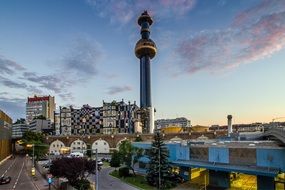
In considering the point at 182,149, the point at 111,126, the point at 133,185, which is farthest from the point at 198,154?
the point at 111,126

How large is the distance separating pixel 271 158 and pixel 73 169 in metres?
25.6

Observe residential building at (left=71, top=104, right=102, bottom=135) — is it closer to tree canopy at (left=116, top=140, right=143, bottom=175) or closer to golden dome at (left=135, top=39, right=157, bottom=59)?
golden dome at (left=135, top=39, right=157, bottom=59)

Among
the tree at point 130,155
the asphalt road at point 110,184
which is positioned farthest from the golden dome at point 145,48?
the tree at point 130,155

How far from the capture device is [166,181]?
48.8m

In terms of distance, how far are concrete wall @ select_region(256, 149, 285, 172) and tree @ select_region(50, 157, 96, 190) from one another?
23.1 m

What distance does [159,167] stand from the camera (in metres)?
48.9

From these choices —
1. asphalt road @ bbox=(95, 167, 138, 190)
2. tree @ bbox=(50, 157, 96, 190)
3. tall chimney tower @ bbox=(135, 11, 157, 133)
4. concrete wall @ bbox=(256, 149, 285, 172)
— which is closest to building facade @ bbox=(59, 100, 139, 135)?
tall chimney tower @ bbox=(135, 11, 157, 133)

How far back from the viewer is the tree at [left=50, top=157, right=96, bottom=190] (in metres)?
46.7

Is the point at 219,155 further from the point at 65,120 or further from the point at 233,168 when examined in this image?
the point at 65,120

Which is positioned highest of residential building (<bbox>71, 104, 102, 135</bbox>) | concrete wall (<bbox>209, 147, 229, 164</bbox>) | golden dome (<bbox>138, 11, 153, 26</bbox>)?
golden dome (<bbox>138, 11, 153, 26</bbox>)

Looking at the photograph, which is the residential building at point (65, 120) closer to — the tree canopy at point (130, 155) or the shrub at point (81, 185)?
the tree canopy at point (130, 155)

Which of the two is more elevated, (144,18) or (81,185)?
(144,18)

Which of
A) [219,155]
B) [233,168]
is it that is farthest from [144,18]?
[233,168]

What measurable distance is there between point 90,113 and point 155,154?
10949 cm
